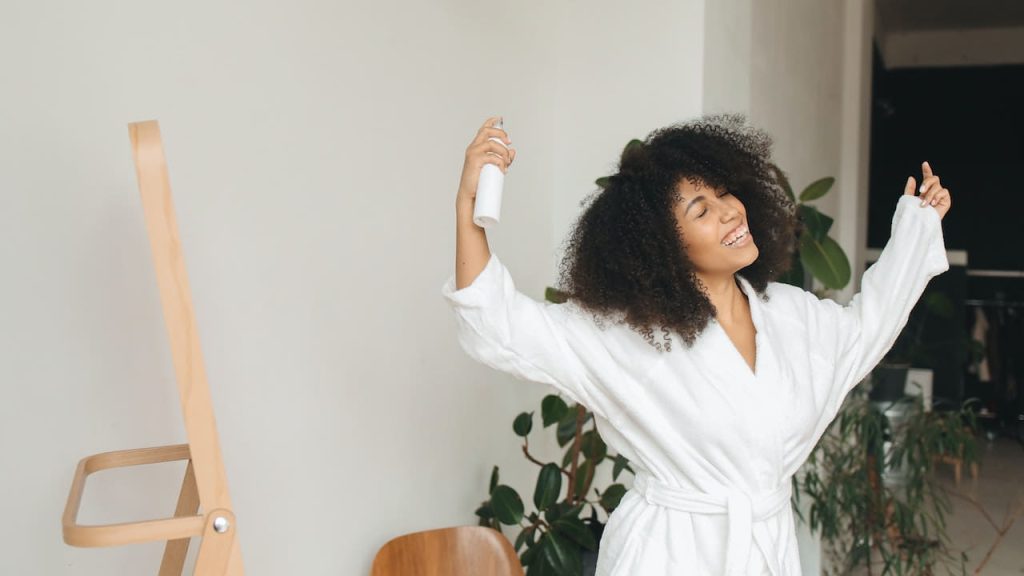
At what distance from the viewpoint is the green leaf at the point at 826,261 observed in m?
2.92

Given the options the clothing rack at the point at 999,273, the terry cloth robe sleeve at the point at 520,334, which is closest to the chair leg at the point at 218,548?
the terry cloth robe sleeve at the point at 520,334

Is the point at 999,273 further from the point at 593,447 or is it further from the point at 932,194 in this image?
the point at 932,194

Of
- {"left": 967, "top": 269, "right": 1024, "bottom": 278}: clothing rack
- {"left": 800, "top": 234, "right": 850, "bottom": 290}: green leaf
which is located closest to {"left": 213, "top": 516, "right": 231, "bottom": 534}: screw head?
{"left": 800, "top": 234, "right": 850, "bottom": 290}: green leaf

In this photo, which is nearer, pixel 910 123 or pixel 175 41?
pixel 175 41

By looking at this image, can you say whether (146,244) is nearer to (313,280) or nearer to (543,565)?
(313,280)

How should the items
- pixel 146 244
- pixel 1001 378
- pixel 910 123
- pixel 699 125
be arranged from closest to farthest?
pixel 146 244 < pixel 699 125 < pixel 1001 378 < pixel 910 123

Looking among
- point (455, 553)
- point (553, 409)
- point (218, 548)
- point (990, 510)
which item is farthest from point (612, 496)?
point (990, 510)

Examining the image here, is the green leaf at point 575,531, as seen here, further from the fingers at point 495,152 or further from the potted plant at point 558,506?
the fingers at point 495,152

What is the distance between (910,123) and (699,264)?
796 centimetres

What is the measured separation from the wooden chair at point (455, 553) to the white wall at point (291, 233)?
0.11m

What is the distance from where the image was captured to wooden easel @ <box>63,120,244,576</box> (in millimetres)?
1023

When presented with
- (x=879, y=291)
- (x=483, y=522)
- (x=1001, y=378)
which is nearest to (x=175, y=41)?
(x=879, y=291)

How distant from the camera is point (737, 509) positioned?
5.01 ft

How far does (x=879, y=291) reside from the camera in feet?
5.74
